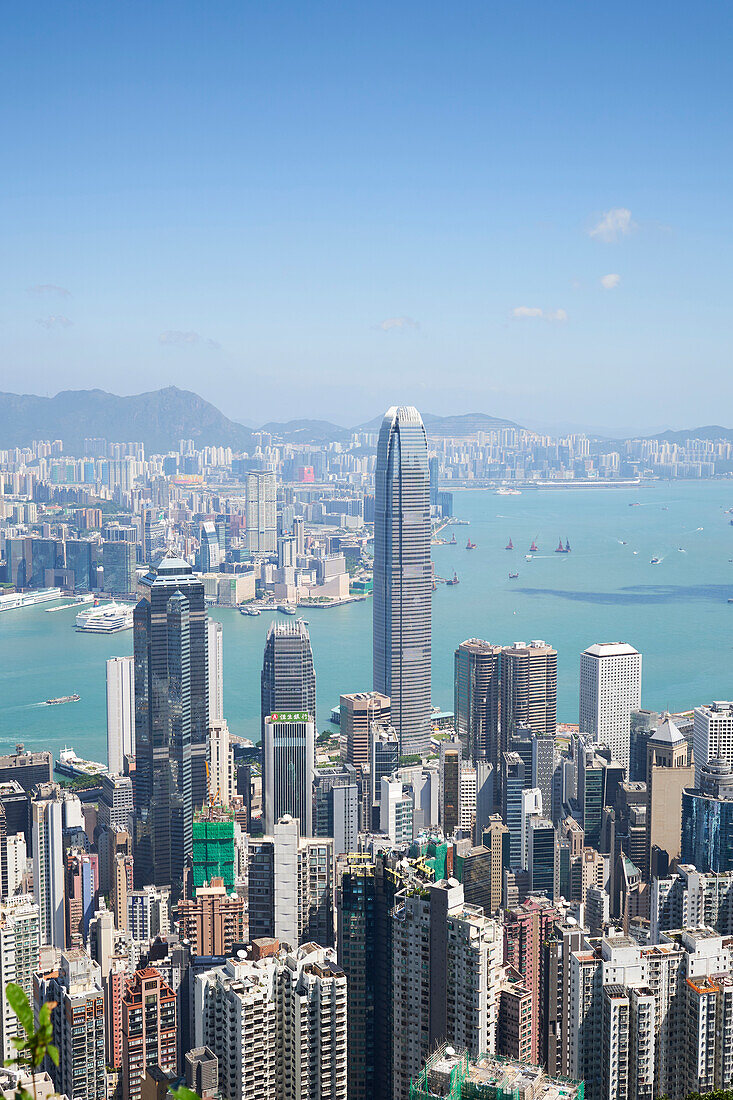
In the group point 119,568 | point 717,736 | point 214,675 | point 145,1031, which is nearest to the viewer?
point 145,1031

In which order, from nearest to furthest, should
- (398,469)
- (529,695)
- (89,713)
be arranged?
(529,695) < (89,713) < (398,469)

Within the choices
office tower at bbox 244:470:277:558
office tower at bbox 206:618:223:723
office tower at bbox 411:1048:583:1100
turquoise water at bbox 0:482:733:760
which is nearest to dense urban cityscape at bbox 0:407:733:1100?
office tower at bbox 411:1048:583:1100

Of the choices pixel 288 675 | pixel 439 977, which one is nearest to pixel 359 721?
pixel 288 675

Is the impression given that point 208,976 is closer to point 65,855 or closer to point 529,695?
point 65,855

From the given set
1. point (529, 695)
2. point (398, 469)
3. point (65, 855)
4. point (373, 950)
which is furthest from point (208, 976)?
point (398, 469)

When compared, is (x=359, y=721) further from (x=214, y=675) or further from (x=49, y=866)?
(x=49, y=866)

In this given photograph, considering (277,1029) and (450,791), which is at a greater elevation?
(277,1029)

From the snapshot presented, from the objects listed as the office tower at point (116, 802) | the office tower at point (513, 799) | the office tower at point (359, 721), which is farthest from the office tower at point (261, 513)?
the office tower at point (513, 799)

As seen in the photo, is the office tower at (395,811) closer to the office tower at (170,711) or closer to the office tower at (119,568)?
the office tower at (170,711)
